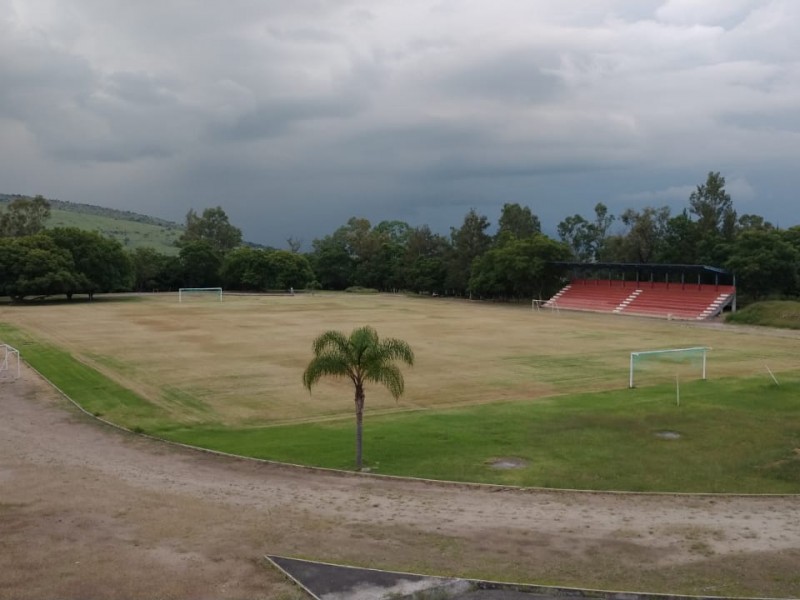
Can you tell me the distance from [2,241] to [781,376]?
79.3 m

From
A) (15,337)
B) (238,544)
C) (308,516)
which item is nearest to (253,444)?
(308,516)

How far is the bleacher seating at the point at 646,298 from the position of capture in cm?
6669

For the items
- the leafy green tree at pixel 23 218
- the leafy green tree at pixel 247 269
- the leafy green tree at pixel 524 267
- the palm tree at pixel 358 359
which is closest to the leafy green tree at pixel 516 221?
the leafy green tree at pixel 524 267

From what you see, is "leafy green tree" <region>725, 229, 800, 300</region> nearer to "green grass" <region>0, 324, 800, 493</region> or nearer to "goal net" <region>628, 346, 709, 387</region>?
"goal net" <region>628, 346, 709, 387</region>

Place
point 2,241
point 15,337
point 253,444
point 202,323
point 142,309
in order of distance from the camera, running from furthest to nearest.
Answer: point 2,241
point 142,309
point 202,323
point 15,337
point 253,444

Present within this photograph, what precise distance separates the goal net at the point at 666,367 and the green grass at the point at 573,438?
1.98 metres

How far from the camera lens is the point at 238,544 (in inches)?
507

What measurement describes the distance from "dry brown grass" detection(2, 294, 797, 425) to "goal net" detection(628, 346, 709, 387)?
2.58 feet

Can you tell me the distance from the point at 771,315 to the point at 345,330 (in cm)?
3287

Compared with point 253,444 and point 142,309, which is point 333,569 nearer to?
point 253,444

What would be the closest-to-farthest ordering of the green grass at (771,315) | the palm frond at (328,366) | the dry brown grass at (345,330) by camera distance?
the palm frond at (328,366) → the dry brown grass at (345,330) → the green grass at (771,315)

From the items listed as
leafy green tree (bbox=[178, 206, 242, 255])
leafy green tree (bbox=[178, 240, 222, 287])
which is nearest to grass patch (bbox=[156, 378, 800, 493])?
leafy green tree (bbox=[178, 240, 222, 287])

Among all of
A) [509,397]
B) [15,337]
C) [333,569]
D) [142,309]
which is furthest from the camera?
[142,309]

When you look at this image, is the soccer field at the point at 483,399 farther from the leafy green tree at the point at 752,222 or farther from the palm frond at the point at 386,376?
the leafy green tree at the point at 752,222
